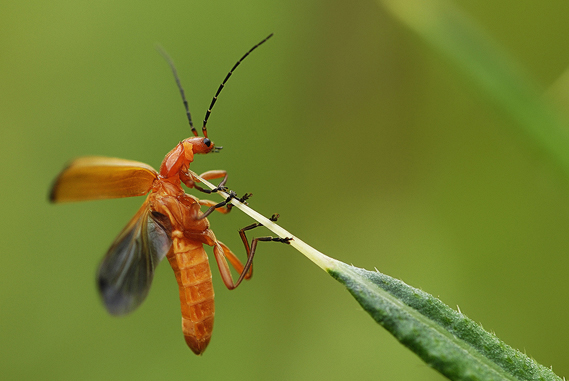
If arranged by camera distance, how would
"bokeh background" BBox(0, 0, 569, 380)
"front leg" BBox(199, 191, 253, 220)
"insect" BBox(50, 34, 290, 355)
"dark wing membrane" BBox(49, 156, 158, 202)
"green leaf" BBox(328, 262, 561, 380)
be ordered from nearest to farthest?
"green leaf" BBox(328, 262, 561, 380)
"dark wing membrane" BBox(49, 156, 158, 202)
"insect" BBox(50, 34, 290, 355)
"front leg" BBox(199, 191, 253, 220)
"bokeh background" BBox(0, 0, 569, 380)

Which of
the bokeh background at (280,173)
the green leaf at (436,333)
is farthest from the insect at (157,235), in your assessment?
the bokeh background at (280,173)

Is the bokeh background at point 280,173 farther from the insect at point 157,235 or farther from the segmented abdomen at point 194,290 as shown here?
the segmented abdomen at point 194,290

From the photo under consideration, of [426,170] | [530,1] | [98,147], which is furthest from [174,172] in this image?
[530,1]

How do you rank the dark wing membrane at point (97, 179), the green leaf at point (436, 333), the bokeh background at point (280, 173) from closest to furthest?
the green leaf at point (436, 333) < the dark wing membrane at point (97, 179) < the bokeh background at point (280, 173)

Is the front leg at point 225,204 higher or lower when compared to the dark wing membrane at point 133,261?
higher

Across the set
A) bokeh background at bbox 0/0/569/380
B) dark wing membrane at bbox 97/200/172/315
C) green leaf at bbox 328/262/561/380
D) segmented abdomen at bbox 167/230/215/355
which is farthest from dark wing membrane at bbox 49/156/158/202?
bokeh background at bbox 0/0/569/380

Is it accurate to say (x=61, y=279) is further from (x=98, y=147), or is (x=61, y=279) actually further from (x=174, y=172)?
(x=174, y=172)

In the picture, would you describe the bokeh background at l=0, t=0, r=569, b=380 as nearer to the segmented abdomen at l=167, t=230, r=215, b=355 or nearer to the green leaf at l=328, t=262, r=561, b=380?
the segmented abdomen at l=167, t=230, r=215, b=355

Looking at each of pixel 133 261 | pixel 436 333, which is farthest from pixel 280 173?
pixel 436 333
